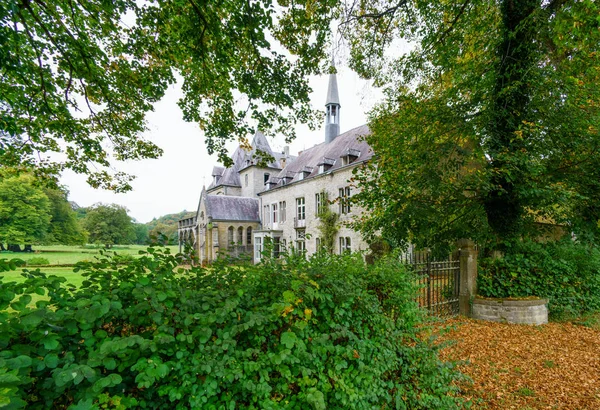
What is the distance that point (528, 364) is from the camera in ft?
15.6

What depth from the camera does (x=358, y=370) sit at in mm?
2898

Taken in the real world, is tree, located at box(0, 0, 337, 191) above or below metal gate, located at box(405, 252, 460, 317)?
above

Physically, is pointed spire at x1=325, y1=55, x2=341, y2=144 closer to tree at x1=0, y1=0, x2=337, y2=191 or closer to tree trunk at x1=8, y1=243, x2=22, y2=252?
tree at x1=0, y1=0, x2=337, y2=191

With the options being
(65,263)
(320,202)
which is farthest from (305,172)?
(65,263)

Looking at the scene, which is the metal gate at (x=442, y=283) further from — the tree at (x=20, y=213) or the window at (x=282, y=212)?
the tree at (x=20, y=213)

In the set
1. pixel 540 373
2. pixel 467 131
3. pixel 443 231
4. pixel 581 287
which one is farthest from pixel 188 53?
pixel 581 287

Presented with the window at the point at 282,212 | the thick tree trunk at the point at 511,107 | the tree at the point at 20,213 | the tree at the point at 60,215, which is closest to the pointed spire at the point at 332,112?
the window at the point at 282,212

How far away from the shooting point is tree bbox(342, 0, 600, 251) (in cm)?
586

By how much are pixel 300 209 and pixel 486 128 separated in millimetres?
19768

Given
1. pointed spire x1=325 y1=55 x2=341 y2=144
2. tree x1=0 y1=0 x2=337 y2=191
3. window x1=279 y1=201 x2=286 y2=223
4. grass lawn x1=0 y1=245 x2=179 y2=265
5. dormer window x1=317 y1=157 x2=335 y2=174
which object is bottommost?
grass lawn x1=0 y1=245 x2=179 y2=265

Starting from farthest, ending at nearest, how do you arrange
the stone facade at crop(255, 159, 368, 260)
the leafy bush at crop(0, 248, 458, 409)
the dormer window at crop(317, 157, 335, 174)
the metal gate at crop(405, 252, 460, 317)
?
the dormer window at crop(317, 157, 335, 174), the stone facade at crop(255, 159, 368, 260), the metal gate at crop(405, 252, 460, 317), the leafy bush at crop(0, 248, 458, 409)

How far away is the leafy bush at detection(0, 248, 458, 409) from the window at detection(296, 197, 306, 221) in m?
21.6

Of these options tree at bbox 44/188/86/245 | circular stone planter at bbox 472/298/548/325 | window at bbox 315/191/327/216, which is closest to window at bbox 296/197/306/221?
window at bbox 315/191/327/216

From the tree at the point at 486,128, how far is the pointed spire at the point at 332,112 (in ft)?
64.7
